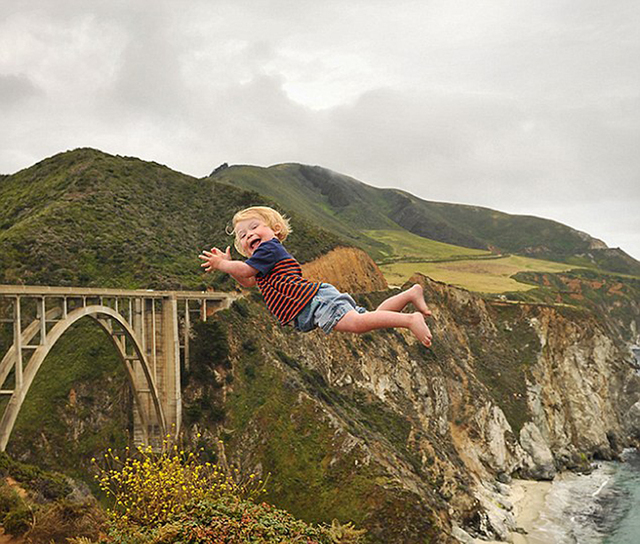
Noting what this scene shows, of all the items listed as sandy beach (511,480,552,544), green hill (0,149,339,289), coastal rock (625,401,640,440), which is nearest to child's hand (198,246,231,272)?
green hill (0,149,339,289)

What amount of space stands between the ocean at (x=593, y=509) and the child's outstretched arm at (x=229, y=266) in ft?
139

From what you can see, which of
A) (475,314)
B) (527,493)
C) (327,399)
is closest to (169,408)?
(327,399)

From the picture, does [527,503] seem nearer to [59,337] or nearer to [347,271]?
[347,271]

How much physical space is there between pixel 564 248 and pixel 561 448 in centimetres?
14066

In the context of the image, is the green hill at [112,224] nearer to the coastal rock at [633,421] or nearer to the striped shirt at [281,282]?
the striped shirt at [281,282]

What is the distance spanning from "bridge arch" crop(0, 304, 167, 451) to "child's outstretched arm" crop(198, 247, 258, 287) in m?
14.8

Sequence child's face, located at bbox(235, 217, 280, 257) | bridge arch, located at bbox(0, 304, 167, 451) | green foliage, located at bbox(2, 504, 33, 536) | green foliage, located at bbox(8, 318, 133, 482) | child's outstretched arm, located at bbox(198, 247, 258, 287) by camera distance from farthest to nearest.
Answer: green foliage, located at bbox(8, 318, 133, 482) < bridge arch, located at bbox(0, 304, 167, 451) < green foliage, located at bbox(2, 504, 33, 536) < child's face, located at bbox(235, 217, 280, 257) < child's outstretched arm, located at bbox(198, 247, 258, 287)

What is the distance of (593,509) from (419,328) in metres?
50.2

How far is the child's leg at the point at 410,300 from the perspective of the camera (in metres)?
3.99

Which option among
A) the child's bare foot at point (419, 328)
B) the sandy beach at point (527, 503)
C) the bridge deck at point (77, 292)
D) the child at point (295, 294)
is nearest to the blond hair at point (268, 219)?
the child at point (295, 294)

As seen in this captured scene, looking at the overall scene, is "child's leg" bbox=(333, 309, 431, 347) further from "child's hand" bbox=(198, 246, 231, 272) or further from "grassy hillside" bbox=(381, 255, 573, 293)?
"grassy hillside" bbox=(381, 255, 573, 293)

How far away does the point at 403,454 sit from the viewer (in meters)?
41.0

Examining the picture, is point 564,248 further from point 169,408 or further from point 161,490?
point 161,490

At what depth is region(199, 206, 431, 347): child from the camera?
12.8ft
